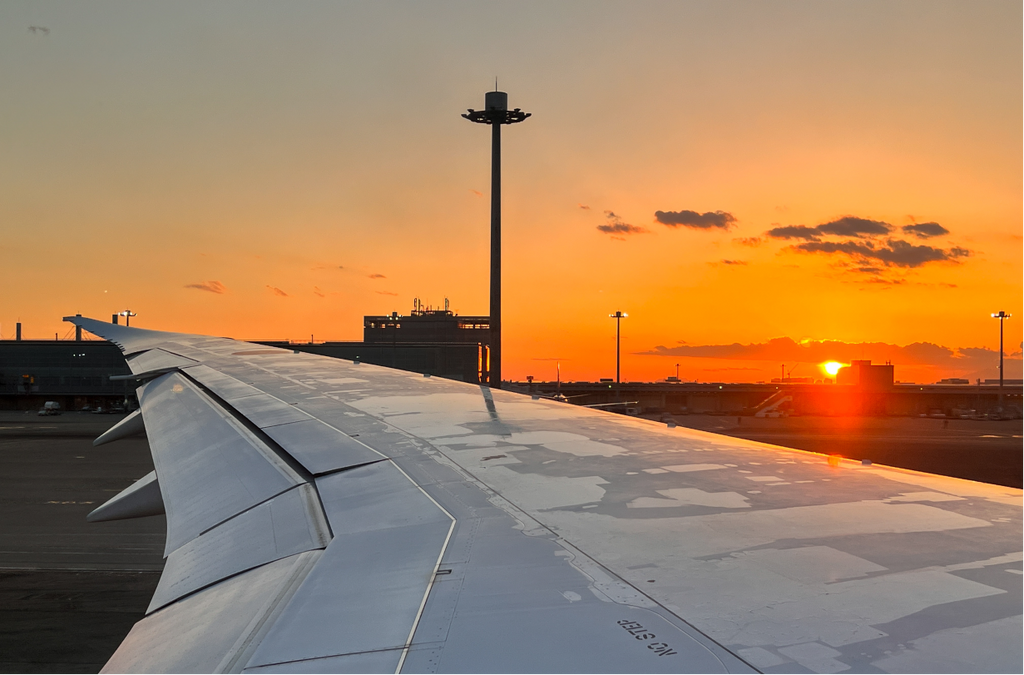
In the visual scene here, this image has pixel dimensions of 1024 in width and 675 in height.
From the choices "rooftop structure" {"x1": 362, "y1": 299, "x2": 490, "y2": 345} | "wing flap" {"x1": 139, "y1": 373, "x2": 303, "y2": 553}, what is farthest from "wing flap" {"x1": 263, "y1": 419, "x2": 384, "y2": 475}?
"rooftop structure" {"x1": 362, "y1": 299, "x2": 490, "y2": 345}

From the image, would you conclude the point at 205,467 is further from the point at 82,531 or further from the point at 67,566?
the point at 82,531

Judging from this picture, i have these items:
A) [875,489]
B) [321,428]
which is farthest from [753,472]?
[321,428]

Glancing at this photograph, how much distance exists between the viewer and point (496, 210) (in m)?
30.7

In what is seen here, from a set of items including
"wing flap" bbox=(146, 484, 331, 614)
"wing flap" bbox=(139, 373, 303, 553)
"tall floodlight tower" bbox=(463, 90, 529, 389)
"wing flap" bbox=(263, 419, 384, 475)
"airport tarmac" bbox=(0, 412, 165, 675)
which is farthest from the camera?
"tall floodlight tower" bbox=(463, 90, 529, 389)

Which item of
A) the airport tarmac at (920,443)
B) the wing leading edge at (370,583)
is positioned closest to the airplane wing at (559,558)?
the wing leading edge at (370,583)

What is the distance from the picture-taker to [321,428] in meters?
6.34

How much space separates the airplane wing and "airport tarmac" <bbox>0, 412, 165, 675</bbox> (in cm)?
777

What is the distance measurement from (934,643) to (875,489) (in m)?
2.59

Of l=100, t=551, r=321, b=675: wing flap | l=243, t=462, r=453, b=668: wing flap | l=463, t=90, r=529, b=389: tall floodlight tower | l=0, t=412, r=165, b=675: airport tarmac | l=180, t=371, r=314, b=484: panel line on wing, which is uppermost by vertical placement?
l=463, t=90, r=529, b=389: tall floodlight tower

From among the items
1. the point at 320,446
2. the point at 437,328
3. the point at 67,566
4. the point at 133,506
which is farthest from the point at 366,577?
the point at 437,328

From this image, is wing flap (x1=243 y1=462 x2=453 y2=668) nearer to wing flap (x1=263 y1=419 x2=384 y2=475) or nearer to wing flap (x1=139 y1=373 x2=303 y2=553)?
wing flap (x1=263 y1=419 x2=384 y2=475)

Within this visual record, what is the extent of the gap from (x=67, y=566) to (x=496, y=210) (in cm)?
2206

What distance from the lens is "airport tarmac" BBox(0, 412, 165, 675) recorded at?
11.3m

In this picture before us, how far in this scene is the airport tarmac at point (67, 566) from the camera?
11328 mm
